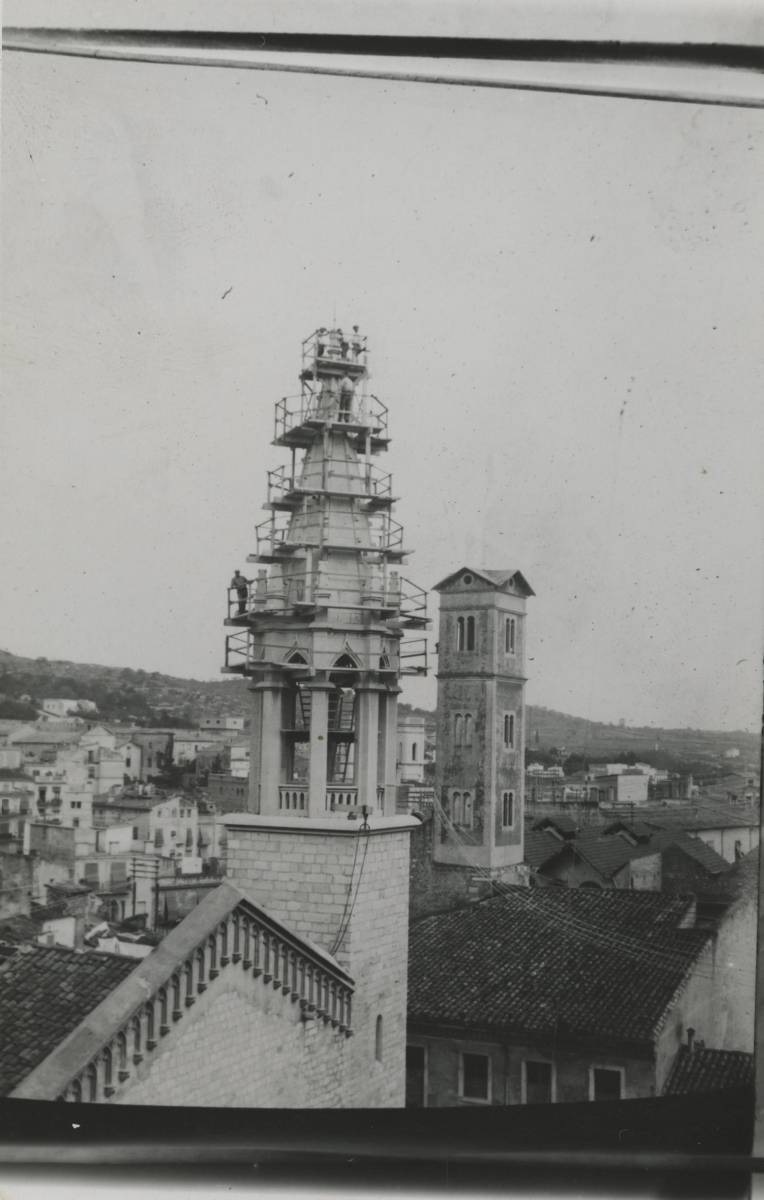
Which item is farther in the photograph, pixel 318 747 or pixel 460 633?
pixel 318 747

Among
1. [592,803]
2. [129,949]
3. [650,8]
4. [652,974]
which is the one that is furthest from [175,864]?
[650,8]

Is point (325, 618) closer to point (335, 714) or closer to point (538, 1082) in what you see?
point (335, 714)

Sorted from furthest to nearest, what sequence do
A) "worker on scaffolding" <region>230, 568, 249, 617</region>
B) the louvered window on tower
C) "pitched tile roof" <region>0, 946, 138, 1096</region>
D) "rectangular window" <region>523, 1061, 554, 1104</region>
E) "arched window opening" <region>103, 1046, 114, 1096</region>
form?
the louvered window on tower
"worker on scaffolding" <region>230, 568, 249, 617</region>
"rectangular window" <region>523, 1061, 554, 1104</region>
"pitched tile roof" <region>0, 946, 138, 1096</region>
"arched window opening" <region>103, 1046, 114, 1096</region>

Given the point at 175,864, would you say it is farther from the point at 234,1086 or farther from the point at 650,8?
the point at 650,8

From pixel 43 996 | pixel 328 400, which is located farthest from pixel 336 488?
pixel 43 996

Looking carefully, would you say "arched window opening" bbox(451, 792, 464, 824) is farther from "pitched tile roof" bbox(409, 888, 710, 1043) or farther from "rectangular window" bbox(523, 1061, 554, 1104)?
"rectangular window" bbox(523, 1061, 554, 1104)

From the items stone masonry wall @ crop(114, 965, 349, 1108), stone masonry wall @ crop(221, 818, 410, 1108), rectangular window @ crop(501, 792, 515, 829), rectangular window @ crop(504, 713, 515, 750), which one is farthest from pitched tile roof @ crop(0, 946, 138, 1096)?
rectangular window @ crop(504, 713, 515, 750)

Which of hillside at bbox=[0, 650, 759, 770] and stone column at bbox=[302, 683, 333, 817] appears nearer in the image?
hillside at bbox=[0, 650, 759, 770]
